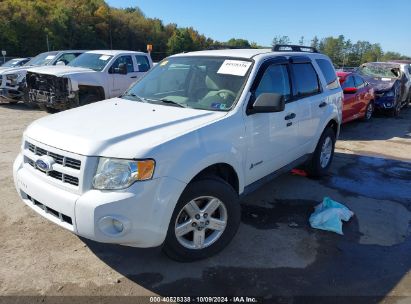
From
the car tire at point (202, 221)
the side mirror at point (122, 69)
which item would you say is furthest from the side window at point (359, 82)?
the car tire at point (202, 221)

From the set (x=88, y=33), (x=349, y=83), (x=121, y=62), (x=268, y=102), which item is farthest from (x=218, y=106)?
(x=88, y=33)

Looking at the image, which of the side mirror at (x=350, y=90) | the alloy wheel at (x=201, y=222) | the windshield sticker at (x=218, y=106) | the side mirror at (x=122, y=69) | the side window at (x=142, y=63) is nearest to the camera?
the alloy wheel at (x=201, y=222)

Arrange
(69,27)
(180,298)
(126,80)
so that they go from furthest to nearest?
(69,27) < (126,80) < (180,298)

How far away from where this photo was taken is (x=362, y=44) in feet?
332

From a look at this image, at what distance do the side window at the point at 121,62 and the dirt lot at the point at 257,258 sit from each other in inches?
247

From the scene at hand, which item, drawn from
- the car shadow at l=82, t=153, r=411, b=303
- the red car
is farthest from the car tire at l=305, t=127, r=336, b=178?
the red car

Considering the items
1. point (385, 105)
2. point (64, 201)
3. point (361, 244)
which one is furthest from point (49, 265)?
point (385, 105)

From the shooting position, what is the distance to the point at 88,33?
7262 cm

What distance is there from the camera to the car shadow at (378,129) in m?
9.82

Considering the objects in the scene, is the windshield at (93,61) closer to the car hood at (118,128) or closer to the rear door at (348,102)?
the rear door at (348,102)

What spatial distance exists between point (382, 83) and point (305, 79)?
30.4 ft

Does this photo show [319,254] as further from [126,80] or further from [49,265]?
[126,80]

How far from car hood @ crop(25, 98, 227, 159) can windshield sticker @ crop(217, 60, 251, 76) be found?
647 mm

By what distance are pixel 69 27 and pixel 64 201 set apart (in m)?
74.3
